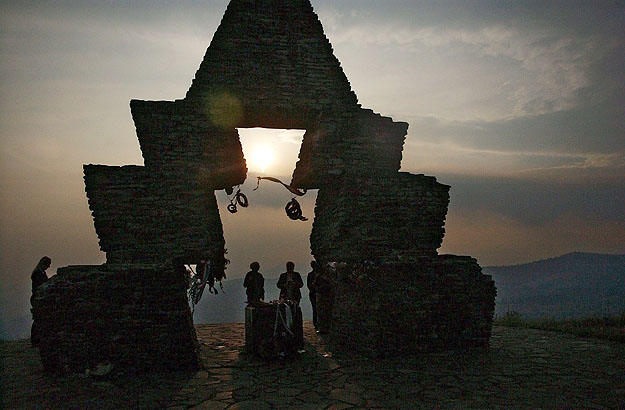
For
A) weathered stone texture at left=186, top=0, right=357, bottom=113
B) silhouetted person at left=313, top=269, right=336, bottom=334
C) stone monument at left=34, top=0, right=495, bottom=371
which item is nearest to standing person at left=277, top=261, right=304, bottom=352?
silhouetted person at left=313, top=269, right=336, bottom=334

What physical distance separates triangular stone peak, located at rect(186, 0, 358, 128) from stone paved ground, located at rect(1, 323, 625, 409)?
204 inches

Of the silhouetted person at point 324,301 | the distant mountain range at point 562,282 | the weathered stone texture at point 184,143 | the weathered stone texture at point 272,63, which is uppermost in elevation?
the distant mountain range at point 562,282

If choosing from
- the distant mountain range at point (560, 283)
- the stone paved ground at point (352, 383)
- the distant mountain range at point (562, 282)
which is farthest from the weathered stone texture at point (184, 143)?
the distant mountain range at point (562, 282)

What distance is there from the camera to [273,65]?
9.87 meters

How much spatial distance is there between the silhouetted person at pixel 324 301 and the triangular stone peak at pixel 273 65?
12.5ft

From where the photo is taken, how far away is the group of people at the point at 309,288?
10336 millimetres

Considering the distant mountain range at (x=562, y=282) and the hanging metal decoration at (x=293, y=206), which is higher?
the distant mountain range at (x=562, y=282)

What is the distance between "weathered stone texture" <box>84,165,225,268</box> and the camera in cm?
859

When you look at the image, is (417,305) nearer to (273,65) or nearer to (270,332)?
(270,332)

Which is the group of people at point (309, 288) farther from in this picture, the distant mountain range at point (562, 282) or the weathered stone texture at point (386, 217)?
the distant mountain range at point (562, 282)

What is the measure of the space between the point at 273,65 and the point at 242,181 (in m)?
2.58

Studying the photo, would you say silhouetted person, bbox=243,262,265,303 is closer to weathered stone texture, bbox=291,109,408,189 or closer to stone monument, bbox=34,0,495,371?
stone monument, bbox=34,0,495,371

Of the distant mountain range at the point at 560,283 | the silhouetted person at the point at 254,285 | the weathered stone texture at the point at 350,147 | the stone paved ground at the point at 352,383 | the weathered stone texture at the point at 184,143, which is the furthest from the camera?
the distant mountain range at the point at 560,283

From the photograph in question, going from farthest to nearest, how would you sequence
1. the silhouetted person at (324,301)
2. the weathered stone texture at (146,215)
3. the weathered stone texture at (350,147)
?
the silhouetted person at (324,301), the weathered stone texture at (350,147), the weathered stone texture at (146,215)
